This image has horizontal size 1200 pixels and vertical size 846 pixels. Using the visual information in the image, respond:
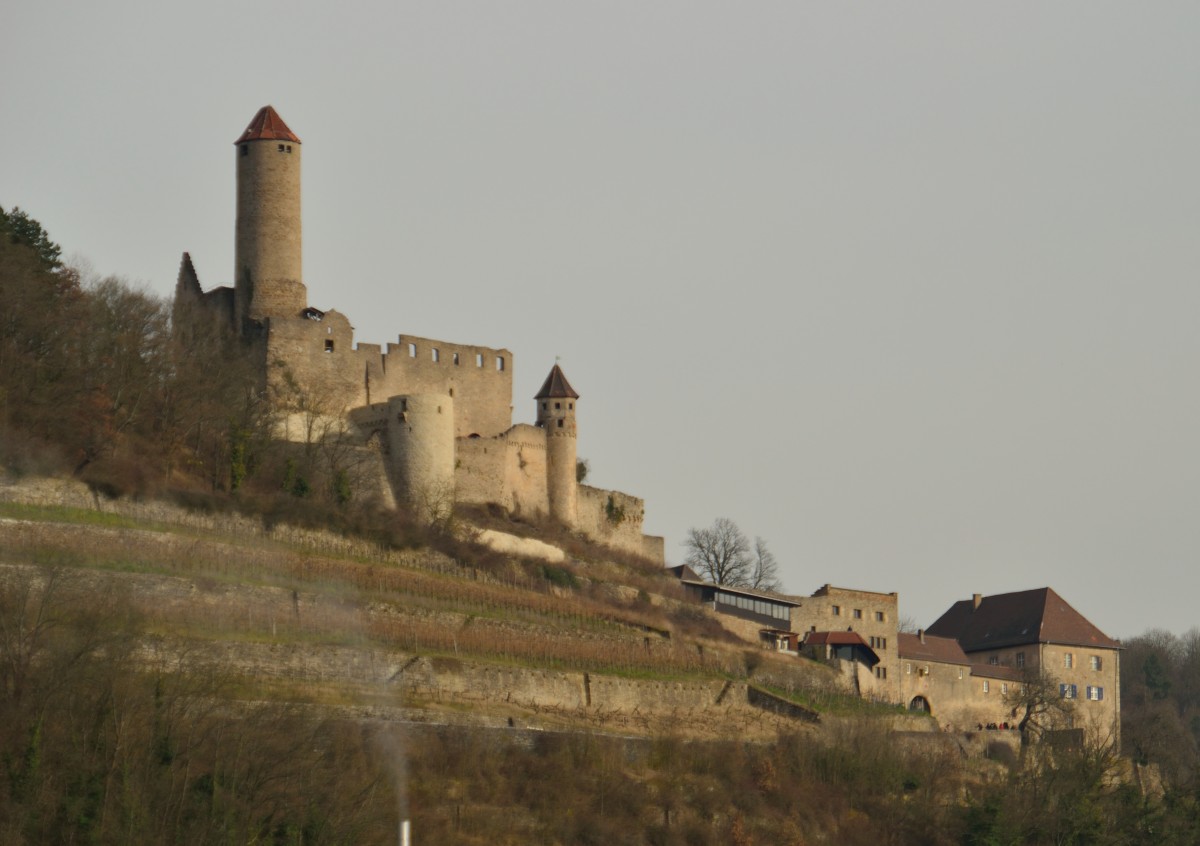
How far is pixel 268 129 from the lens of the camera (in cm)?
6044

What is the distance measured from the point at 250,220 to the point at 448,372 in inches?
284

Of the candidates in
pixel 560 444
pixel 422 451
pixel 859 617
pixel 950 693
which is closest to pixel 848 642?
pixel 859 617

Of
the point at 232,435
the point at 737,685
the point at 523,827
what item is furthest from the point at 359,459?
the point at 523,827

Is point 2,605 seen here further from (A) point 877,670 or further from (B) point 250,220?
(A) point 877,670

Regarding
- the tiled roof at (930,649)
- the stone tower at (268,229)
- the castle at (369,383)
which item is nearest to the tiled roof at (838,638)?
the tiled roof at (930,649)

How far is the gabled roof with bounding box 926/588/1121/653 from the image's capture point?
7450 cm

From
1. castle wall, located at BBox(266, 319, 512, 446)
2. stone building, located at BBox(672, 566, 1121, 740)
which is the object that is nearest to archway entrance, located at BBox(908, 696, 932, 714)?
stone building, located at BBox(672, 566, 1121, 740)

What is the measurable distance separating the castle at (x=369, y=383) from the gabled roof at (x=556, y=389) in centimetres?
101

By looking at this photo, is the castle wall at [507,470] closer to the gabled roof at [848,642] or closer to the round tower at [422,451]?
the round tower at [422,451]

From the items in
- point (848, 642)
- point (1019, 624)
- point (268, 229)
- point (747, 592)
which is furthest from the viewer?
point (1019, 624)

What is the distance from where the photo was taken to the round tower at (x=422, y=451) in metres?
57.6

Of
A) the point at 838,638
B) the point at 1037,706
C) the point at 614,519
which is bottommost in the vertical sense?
the point at 1037,706

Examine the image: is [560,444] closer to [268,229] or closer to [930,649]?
[268,229]

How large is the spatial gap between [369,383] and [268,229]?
5000 mm
